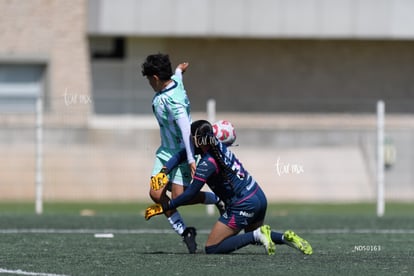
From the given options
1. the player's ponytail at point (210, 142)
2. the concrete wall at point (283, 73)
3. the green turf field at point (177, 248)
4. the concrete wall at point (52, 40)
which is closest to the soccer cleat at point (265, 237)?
the green turf field at point (177, 248)

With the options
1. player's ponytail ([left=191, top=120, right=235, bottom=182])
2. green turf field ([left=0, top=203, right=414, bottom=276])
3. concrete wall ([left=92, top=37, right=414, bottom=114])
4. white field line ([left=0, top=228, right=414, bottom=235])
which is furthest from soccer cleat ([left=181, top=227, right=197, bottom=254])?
concrete wall ([left=92, top=37, right=414, bottom=114])

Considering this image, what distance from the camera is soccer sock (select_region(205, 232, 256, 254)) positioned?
10.8 m

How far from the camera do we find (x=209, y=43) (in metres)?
28.8

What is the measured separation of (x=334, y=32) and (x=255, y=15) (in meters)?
1.92

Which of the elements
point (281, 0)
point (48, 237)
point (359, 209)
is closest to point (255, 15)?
point (281, 0)

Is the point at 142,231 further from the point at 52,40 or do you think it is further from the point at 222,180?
the point at 52,40

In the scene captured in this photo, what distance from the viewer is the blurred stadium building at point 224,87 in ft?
76.9

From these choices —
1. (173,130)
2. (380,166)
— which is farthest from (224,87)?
(173,130)

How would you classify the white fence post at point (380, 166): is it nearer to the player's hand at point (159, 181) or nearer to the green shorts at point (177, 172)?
the green shorts at point (177, 172)

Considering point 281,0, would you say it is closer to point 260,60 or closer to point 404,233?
point 260,60

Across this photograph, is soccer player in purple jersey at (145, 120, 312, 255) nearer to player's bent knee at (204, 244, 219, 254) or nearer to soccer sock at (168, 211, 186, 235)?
player's bent knee at (204, 244, 219, 254)

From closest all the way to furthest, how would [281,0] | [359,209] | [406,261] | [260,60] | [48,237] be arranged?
[406,261] → [48,237] → [359,209] → [281,0] → [260,60]

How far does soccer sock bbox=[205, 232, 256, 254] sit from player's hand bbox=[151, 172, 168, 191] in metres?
0.73

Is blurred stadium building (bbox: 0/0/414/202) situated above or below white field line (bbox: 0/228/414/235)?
above
